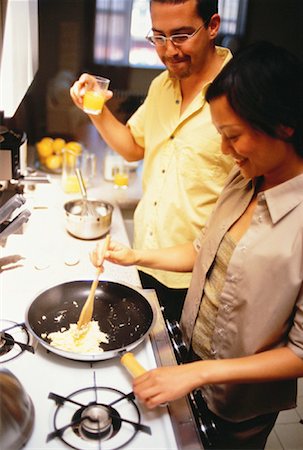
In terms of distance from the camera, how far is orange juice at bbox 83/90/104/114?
5.30ft

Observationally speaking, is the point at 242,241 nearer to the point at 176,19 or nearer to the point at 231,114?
the point at 231,114

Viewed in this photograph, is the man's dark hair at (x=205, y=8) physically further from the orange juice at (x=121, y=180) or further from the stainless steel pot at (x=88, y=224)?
the orange juice at (x=121, y=180)

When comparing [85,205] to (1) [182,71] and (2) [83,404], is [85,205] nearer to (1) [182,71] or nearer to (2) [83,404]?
(1) [182,71]

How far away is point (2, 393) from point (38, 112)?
225 cm

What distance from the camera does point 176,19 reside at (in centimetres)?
142

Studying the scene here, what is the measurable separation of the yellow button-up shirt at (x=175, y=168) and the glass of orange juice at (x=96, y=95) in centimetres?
25

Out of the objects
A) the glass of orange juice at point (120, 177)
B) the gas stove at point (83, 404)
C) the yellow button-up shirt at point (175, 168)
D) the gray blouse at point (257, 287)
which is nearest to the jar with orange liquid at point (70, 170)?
the glass of orange juice at point (120, 177)

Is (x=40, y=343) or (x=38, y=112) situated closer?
(x=40, y=343)

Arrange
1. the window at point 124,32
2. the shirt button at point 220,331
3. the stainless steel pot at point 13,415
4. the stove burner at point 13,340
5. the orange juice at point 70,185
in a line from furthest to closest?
the window at point 124,32, the orange juice at point 70,185, the shirt button at point 220,331, the stove burner at point 13,340, the stainless steel pot at point 13,415

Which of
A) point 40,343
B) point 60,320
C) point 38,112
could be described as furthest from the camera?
point 38,112

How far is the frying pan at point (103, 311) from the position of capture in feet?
3.76

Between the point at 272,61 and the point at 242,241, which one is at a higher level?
the point at 272,61

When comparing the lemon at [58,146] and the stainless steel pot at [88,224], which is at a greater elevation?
the stainless steel pot at [88,224]

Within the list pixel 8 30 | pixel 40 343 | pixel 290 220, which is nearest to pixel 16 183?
pixel 8 30
